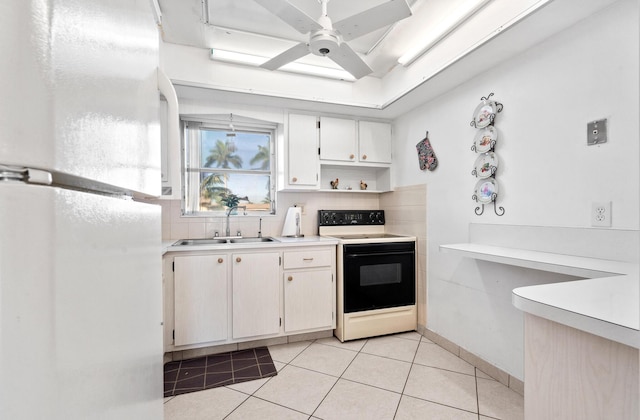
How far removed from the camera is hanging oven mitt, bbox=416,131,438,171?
2.57 m

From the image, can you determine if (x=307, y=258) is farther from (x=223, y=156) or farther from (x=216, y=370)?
(x=223, y=156)

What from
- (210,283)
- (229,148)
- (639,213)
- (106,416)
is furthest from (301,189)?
(106,416)

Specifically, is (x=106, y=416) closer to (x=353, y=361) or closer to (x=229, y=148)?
(x=353, y=361)

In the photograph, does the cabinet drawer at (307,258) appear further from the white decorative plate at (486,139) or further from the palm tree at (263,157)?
the white decorative plate at (486,139)

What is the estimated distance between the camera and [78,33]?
34 centimetres

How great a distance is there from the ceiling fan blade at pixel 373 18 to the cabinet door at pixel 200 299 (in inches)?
73.5

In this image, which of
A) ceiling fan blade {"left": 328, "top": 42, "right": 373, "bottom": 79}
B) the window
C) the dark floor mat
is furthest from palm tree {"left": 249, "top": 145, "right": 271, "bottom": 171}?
the dark floor mat

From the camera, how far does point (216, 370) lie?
212 cm

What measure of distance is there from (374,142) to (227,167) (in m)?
1.62

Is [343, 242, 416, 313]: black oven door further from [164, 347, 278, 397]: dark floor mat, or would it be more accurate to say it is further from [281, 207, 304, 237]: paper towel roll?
[164, 347, 278, 397]: dark floor mat

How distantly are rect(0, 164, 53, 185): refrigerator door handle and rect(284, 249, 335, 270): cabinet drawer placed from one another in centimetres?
226

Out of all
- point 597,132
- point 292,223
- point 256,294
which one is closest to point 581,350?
point 597,132

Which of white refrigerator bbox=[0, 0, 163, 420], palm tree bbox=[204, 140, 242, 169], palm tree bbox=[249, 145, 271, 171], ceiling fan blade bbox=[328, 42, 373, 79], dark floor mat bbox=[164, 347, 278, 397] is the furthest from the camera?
palm tree bbox=[249, 145, 271, 171]

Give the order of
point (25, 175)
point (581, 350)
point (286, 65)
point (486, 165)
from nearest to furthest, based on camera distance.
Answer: point (25, 175), point (581, 350), point (486, 165), point (286, 65)
